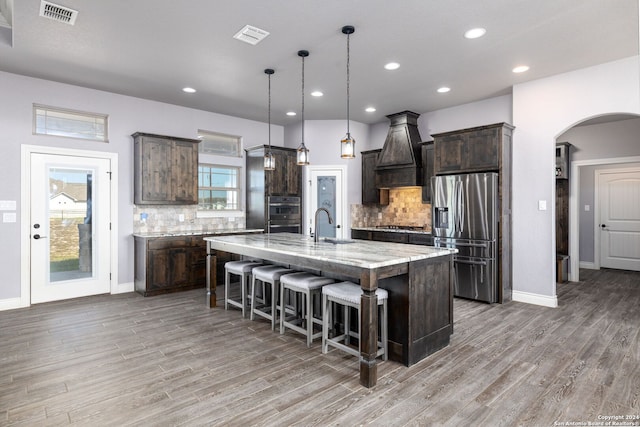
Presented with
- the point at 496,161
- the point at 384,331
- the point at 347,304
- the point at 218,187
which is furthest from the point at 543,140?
the point at 218,187

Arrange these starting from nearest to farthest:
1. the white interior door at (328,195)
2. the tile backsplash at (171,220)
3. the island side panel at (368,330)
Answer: the island side panel at (368,330), the tile backsplash at (171,220), the white interior door at (328,195)

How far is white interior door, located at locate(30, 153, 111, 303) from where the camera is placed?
488cm

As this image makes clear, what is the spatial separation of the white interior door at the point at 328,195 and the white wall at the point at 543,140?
122 inches

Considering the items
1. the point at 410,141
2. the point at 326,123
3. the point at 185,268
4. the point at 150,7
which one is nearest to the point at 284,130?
the point at 326,123

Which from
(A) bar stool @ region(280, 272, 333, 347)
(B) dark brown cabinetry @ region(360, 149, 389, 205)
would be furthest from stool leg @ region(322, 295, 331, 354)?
(B) dark brown cabinetry @ region(360, 149, 389, 205)

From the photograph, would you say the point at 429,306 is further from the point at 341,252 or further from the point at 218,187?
the point at 218,187

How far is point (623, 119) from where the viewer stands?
21.4ft

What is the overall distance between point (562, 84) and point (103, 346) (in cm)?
615

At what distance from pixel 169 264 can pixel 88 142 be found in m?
2.17

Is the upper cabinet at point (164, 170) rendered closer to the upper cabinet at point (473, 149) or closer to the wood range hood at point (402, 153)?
the wood range hood at point (402, 153)

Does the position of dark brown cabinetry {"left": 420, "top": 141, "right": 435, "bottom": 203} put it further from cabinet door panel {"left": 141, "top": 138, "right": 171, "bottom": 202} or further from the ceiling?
cabinet door panel {"left": 141, "top": 138, "right": 171, "bottom": 202}

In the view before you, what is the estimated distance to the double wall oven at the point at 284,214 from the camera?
21.8 feet

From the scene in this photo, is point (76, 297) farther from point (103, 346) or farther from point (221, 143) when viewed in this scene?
point (221, 143)

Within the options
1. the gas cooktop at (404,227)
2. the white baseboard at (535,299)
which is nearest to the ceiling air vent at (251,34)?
the gas cooktop at (404,227)
